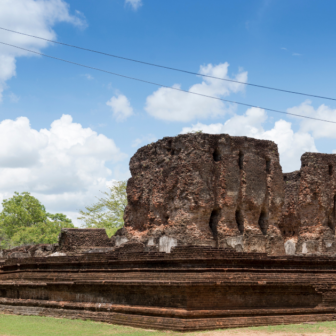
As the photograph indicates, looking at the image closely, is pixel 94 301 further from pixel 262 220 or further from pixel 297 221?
pixel 297 221

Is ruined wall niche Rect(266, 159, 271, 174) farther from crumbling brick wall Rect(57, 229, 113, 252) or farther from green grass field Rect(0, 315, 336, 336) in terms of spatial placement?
green grass field Rect(0, 315, 336, 336)

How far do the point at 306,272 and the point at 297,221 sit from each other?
16.6m

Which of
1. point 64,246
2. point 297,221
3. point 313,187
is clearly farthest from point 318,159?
point 64,246

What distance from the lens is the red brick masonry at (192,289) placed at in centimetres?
864

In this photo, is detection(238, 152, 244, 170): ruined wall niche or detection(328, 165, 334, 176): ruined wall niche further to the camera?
detection(328, 165, 334, 176): ruined wall niche

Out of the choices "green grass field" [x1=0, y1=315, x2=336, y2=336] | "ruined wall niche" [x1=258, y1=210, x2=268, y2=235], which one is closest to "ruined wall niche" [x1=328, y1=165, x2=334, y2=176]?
"ruined wall niche" [x1=258, y1=210, x2=268, y2=235]

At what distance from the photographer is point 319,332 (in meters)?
8.18

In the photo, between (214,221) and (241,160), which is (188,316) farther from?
(241,160)

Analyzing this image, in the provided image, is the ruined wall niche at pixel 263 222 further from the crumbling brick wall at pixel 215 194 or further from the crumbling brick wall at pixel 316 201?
the crumbling brick wall at pixel 316 201

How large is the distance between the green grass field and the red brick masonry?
0.30 meters

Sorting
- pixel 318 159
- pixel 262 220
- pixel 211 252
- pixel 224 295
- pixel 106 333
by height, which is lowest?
pixel 106 333

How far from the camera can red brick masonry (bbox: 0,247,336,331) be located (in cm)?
864

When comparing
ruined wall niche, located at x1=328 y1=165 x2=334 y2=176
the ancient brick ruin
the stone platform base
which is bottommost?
the stone platform base

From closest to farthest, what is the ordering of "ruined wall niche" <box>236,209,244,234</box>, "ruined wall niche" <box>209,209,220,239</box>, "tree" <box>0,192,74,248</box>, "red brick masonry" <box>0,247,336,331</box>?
"red brick masonry" <box>0,247,336,331</box> → "ruined wall niche" <box>209,209,220,239</box> → "ruined wall niche" <box>236,209,244,234</box> → "tree" <box>0,192,74,248</box>
